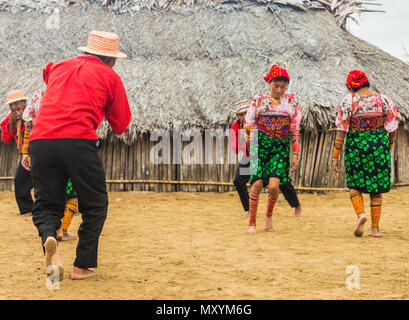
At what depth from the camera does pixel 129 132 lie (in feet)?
32.3

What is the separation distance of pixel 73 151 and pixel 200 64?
318 inches

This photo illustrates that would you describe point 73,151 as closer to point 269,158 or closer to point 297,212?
point 269,158

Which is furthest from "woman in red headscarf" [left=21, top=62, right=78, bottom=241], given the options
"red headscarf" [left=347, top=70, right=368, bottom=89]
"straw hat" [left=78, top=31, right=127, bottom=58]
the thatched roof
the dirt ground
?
the thatched roof

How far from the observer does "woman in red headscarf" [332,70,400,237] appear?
5.08 metres

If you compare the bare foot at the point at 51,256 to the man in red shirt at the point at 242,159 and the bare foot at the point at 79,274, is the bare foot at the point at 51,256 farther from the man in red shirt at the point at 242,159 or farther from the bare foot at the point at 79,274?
the man in red shirt at the point at 242,159

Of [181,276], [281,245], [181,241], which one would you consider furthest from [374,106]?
[181,276]

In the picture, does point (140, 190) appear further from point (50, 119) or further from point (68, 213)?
point (50, 119)

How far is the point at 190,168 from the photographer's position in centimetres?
1008

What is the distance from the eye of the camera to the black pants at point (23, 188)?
6.77 m

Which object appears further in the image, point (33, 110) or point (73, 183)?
point (33, 110)

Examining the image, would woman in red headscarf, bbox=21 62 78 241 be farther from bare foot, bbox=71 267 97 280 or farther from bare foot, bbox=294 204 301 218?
bare foot, bbox=294 204 301 218

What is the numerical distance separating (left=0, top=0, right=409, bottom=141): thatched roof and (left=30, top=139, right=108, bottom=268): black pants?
21.1ft

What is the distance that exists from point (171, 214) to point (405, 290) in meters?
4.56

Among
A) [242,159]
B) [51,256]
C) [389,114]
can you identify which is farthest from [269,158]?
[51,256]
